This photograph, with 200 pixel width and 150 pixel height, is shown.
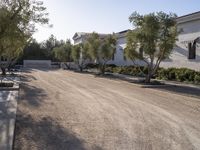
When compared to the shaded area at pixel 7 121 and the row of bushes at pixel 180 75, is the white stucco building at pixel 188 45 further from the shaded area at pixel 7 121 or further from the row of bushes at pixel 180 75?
the shaded area at pixel 7 121

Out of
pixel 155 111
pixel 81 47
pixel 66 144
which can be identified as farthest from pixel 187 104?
pixel 81 47

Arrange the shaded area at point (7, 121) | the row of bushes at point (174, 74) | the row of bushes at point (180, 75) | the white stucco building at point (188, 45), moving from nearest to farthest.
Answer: the shaded area at point (7, 121) < the row of bushes at point (180, 75) < the row of bushes at point (174, 74) < the white stucco building at point (188, 45)

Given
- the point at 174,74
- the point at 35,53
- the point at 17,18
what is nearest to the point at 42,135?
the point at 17,18

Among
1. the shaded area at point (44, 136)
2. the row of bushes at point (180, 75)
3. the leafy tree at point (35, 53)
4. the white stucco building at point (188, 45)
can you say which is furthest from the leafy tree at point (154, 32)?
the leafy tree at point (35, 53)

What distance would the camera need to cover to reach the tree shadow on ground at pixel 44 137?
27.3 feet

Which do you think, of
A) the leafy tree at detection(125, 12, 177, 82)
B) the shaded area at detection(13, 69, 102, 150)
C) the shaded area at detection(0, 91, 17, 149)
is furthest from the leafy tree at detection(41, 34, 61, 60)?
the shaded area at detection(13, 69, 102, 150)

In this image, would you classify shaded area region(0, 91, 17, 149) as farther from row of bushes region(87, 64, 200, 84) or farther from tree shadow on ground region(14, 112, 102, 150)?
row of bushes region(87, 64, 200, 84)

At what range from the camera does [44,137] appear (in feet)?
30.3

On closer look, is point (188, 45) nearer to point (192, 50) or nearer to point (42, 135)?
point (192, 50)

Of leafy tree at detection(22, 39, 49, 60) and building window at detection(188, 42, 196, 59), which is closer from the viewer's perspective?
building window at detection(188, 42, 196, 59)

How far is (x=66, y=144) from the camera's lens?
27.9 ft

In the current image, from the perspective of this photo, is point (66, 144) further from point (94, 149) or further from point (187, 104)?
point (187, 104)

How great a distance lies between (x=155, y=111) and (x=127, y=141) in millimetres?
5016

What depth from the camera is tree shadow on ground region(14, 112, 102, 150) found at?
328 inches
